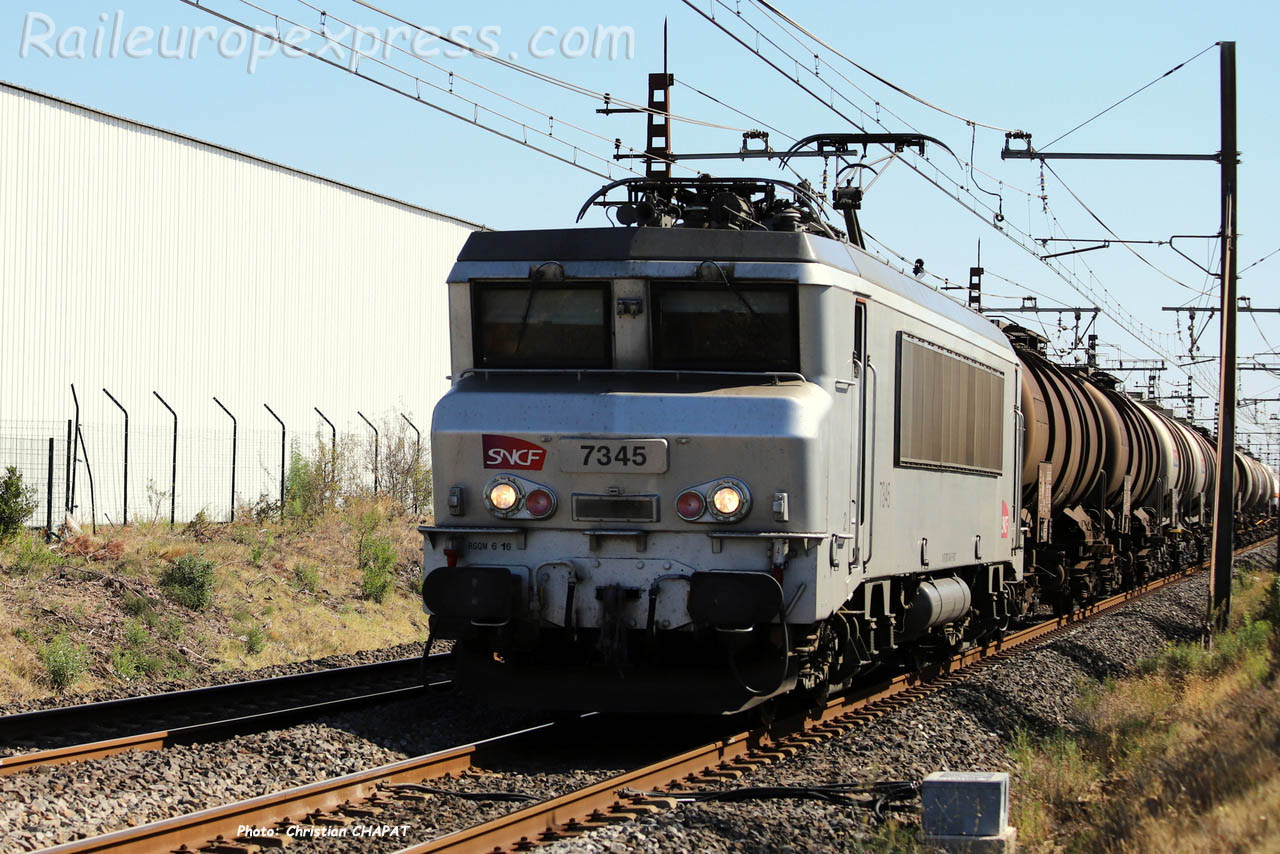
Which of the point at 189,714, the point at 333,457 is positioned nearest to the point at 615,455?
the point at 189,714

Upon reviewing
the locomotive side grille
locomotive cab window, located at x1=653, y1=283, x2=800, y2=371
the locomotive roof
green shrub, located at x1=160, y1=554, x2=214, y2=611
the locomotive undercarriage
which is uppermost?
the locomotive roof

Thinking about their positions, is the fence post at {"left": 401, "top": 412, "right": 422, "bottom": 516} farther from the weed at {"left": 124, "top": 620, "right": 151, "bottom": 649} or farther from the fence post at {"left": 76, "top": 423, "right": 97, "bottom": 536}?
the weed at {"left": 124, "top": 620, "right": 151, "bottom": 649}

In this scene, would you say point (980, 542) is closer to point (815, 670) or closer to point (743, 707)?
point (815, 670)

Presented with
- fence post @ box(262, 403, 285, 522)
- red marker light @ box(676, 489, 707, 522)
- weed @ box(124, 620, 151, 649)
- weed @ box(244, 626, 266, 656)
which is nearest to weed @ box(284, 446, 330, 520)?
fence post @ box(262, 403, 285, 522)

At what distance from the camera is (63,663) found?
14695 mm

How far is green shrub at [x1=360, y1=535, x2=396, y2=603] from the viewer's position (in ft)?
73.8

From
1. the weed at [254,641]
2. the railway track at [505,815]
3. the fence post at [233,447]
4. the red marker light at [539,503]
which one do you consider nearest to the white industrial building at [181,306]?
the fence post at [233,447]

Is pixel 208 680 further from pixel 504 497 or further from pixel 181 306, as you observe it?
pixel 181 306

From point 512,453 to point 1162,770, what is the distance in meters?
4.63

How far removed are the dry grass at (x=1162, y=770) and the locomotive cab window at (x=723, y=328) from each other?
3.26 metres

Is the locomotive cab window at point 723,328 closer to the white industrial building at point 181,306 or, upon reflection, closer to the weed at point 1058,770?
the weed at point 1058,770

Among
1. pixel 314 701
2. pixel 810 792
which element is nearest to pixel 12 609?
pixel 314 701

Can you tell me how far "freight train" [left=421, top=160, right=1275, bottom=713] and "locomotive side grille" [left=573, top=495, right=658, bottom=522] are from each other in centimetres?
1

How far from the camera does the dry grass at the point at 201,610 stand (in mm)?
16047
